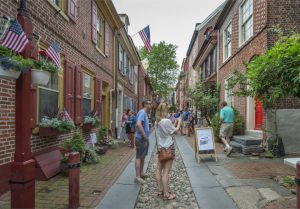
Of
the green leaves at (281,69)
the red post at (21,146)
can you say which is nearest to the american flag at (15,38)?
the red post at (21,146)

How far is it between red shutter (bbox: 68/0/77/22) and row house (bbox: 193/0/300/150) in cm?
548

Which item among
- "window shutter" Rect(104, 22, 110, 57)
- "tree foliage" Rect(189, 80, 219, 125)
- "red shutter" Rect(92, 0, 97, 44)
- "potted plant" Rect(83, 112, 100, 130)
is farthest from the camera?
"tree foliage" Rect(189, 80, 219, 125)

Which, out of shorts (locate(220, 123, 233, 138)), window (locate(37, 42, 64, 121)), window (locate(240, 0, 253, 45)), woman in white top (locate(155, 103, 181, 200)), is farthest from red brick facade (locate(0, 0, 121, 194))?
window (locate(240, 0, 253, 45))

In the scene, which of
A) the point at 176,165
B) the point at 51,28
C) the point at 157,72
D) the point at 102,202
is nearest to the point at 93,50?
the point at 51,28

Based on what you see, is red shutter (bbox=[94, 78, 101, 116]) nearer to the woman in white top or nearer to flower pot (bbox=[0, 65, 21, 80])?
the woman in white top

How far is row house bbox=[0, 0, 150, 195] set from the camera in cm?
561

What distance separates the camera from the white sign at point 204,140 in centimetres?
906

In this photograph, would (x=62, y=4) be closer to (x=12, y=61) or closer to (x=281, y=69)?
(x=281, y=69)

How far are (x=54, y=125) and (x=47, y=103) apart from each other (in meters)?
0.61

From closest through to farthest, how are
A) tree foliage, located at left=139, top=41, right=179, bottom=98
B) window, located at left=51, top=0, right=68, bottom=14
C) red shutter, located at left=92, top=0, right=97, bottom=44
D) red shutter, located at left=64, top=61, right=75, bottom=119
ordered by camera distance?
window, located at left=51, top=0, right=68, bottom=14 → red shutter, located at left=64, top=61, right=75, bottom=119 → red shutter, located at left=92, top=0, right=97, bottom=44 → tree foliage, located at left=139, top=41, right=179, bottom=98

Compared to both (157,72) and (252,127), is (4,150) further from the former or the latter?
(157,72)

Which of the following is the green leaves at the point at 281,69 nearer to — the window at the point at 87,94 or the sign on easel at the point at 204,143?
the sign on easel at the point at 204,143

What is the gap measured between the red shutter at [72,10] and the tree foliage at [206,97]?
10.4 meters

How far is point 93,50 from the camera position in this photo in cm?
1145
